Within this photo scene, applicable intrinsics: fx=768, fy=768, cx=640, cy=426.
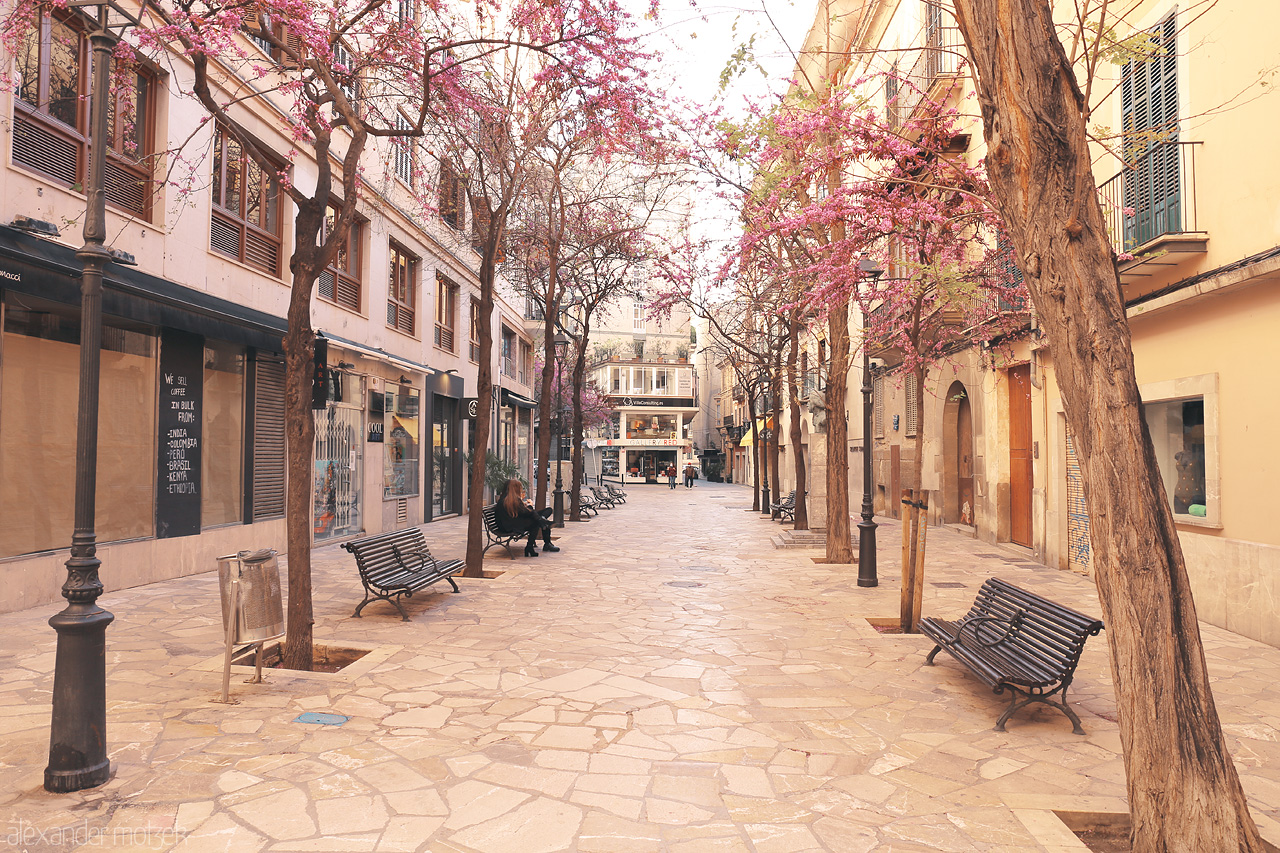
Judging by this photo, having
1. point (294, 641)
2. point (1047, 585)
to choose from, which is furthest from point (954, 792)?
point (1047, 585)

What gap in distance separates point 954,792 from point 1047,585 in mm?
8196

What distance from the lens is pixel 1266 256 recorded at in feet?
24.6

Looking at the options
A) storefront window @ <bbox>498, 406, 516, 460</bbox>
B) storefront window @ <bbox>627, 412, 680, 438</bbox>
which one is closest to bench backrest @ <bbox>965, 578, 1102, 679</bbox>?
storefront window @ <bbox>498, 406, 516, 460</bbox>

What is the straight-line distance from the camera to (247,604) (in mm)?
5453

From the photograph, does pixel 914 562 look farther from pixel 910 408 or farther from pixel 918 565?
pixel 910 408

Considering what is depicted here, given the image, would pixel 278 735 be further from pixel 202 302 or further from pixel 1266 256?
pixel 1266 256

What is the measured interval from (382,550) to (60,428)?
3.82 meters

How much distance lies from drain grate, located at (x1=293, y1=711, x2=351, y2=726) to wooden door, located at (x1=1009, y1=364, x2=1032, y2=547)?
14029mm

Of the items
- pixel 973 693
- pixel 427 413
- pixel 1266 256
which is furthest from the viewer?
pixel 427 413

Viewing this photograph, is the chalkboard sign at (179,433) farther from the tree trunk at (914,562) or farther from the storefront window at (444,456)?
the storefront window at (444,456)

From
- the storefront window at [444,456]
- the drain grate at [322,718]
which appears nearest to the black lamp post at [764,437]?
the storefront window at [444,456]

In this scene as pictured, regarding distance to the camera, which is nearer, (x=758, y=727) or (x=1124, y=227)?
(x=758, y=727)

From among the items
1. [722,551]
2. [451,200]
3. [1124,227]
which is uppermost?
[451,200]

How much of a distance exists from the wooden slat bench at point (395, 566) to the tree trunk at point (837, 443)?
6.18 metres
